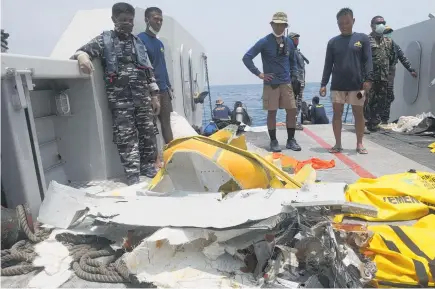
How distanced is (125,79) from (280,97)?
7.88 feet

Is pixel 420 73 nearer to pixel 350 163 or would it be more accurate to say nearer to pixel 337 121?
pixel 337 121

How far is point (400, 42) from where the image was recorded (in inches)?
348

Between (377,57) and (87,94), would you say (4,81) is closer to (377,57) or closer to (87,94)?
(87,94)

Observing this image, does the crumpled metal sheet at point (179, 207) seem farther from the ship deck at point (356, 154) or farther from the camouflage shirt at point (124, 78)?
the camouflage shirt at point (124, 78)

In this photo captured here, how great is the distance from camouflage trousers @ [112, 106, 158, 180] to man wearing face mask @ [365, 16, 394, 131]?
475cm

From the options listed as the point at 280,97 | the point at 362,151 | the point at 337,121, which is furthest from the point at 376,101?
the point at 280,97

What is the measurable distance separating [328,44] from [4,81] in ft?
13.4

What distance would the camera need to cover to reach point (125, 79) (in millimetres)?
3492

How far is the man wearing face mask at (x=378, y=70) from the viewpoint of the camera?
21.7 feet

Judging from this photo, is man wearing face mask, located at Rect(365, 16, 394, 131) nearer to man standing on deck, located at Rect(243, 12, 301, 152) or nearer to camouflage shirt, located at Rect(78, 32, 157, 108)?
man standing on deck, located at Rect(243, 12, 301, 152)

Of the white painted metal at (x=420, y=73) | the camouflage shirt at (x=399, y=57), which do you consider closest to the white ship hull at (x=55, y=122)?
the camouflage shirt at (x=399, y=57)

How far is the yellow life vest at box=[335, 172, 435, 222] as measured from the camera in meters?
2.53

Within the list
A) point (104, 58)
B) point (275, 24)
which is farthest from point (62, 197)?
point (275, 24)

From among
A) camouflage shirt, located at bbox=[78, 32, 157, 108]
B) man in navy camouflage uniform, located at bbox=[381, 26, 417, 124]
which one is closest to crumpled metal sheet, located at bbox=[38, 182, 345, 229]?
camouflage shirt, located at bbox=[78, 32, 157, 108]
